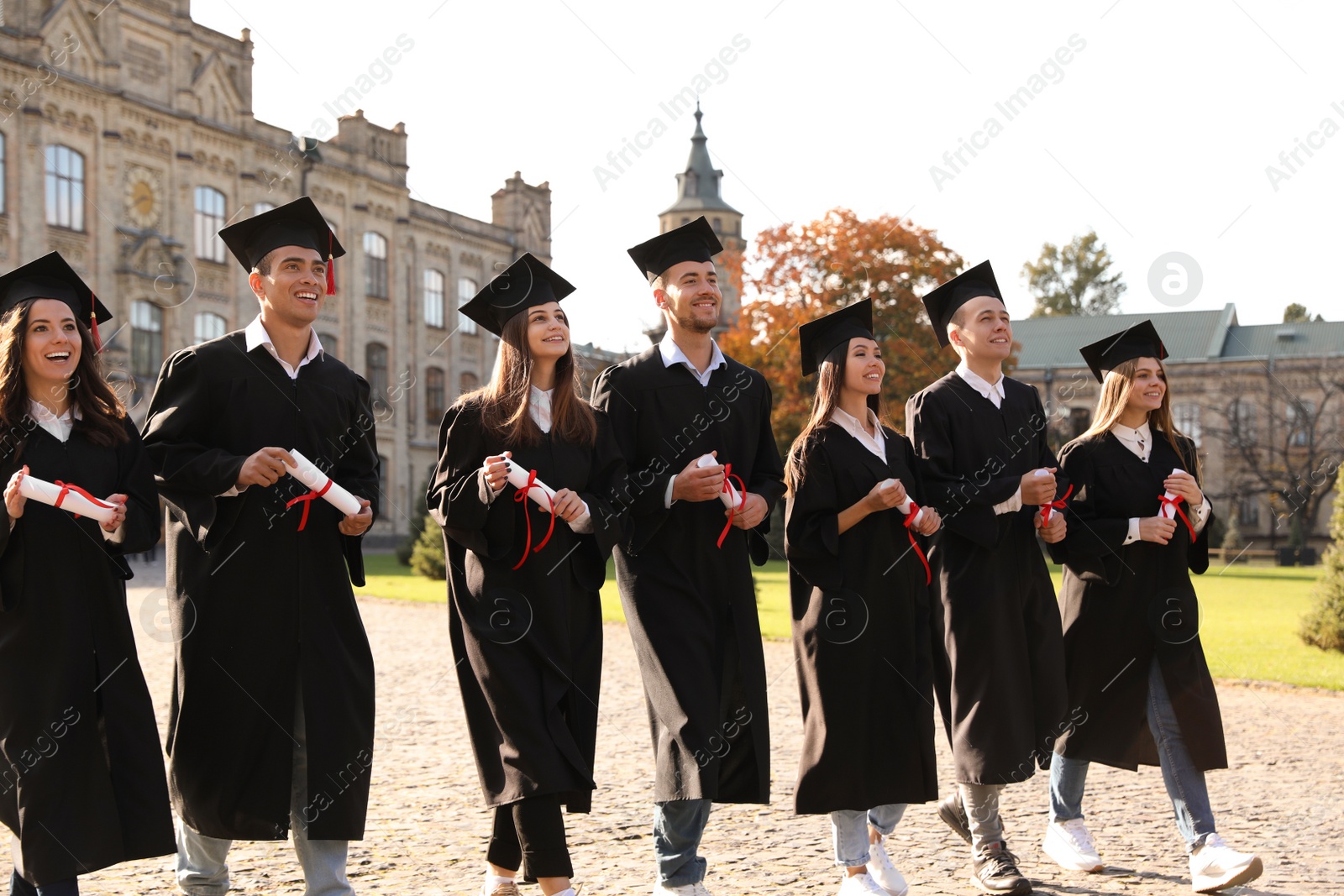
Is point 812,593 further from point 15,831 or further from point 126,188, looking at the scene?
point 126,188

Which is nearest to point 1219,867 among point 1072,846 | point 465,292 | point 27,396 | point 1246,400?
point 1072,846

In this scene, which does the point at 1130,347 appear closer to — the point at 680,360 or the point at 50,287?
the point at 680,360

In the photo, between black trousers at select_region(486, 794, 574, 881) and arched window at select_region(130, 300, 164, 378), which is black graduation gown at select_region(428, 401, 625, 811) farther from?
arched window at select_region(130, 300, 164, 378)

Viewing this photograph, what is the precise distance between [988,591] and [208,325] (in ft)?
133

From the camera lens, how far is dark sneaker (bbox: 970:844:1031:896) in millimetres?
5551

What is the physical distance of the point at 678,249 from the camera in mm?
6070

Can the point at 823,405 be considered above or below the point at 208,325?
below

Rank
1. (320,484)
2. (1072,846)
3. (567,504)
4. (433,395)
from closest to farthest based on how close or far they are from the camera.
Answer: (320,484), (567,504), (1072,846), (433,395)

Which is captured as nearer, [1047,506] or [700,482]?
[700,482]

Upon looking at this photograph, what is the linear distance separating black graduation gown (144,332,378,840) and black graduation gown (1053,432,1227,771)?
348 centimetres

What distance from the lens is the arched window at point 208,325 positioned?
139 ft

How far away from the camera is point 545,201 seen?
60344mm

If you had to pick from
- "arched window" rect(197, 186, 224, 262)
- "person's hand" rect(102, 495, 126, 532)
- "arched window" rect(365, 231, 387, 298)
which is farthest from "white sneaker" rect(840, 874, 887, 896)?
"arched window" rect(365, 231, 387, 298)

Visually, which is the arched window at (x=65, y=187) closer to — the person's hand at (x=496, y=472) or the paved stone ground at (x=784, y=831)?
the paved stone ground at (x=784, y=831)
